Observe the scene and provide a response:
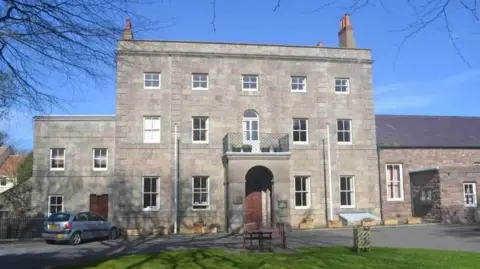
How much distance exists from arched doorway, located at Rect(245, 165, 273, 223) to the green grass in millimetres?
11814

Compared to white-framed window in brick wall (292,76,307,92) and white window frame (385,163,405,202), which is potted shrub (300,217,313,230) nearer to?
white window frame (385,163,405,202)

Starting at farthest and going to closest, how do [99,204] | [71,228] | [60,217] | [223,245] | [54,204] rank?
[99,204], [54,204], [60,217], [71,228], [223,245]

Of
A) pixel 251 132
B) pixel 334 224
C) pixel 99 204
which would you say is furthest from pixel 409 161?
pixel 99 204

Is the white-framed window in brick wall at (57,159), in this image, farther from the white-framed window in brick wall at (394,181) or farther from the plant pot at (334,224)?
the white-framed window in brick wall at (394,181)

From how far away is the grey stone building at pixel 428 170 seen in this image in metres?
29.3

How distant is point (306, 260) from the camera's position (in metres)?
13.9

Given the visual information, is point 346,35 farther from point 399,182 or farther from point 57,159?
point 57,159

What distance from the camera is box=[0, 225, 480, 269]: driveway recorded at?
16.2m

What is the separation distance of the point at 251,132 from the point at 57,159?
11944 millimetres

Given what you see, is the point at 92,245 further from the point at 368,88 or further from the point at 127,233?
the point at 368,88

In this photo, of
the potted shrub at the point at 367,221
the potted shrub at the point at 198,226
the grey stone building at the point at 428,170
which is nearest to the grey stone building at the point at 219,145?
the potted shrub at the point at 198,226

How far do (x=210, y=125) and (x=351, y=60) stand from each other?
34.3ft

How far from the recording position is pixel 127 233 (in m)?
26.1

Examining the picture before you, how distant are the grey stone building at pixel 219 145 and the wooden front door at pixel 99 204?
6 centimetres
